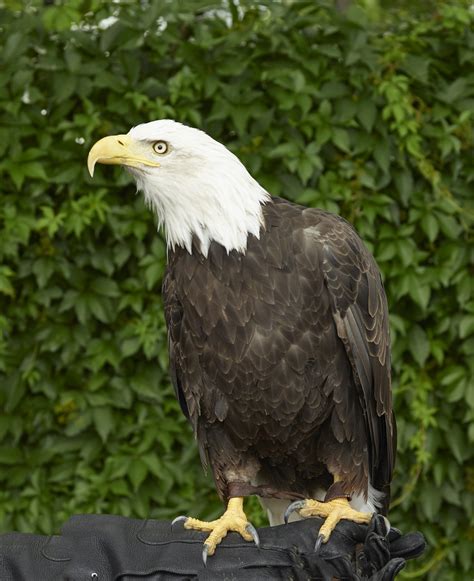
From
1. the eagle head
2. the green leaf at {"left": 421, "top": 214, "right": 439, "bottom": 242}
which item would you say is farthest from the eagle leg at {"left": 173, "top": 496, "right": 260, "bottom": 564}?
the green leaf at {"left": 421, "top": 214, "right": 439, "bottom": 242}

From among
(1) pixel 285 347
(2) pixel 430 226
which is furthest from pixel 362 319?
(2) pixel 430 226

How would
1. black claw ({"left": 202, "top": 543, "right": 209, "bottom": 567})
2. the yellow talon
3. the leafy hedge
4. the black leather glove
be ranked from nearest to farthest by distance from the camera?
the black leather glove → black claw ({"left": 202, "top": 543, "right": 209, "bottom": 567}) → the yellow talon → the leafy hedge

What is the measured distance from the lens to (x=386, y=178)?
151 inches

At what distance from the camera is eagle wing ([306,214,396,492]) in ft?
8.58

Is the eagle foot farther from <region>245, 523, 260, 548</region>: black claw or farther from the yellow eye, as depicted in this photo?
the yellow eye

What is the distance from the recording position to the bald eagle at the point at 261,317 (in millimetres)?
2551

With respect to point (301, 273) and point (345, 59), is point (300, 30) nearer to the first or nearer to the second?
point (345, 59)

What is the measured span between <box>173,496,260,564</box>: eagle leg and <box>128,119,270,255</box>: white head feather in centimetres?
69

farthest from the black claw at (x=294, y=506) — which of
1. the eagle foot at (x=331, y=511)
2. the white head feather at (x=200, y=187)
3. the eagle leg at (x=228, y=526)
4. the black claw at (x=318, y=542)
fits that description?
the white head feather at (x=200, y=187)

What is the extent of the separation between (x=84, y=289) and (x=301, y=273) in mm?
1477

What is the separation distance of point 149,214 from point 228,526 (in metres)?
1.62

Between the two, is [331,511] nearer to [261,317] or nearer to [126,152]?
[261,317]

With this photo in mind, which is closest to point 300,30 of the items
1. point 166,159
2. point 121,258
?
point 121,258

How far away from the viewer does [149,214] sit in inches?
150
